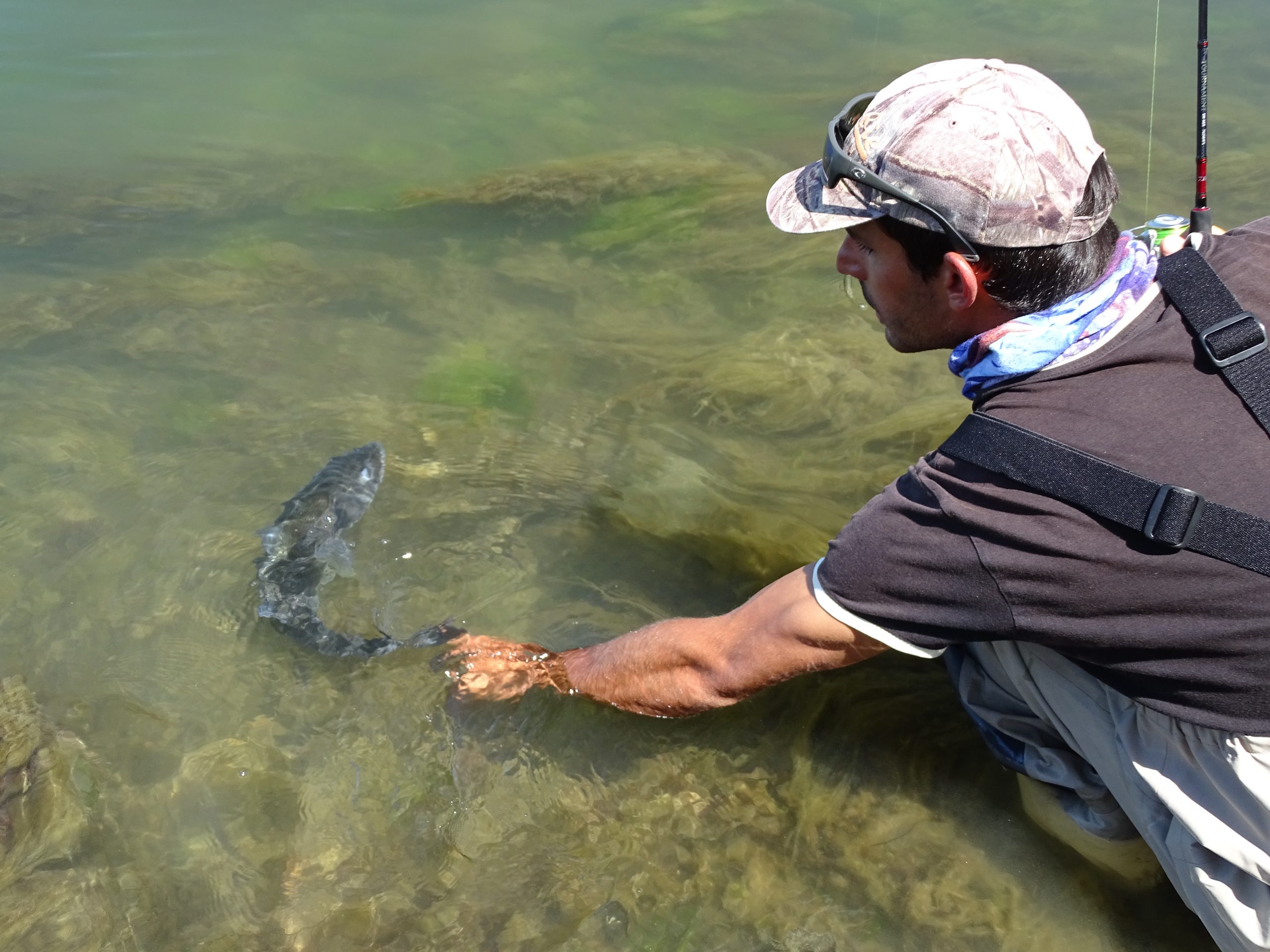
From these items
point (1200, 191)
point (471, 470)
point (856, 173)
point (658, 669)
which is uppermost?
point (856, 173)

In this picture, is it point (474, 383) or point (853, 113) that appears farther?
point (474, 383)

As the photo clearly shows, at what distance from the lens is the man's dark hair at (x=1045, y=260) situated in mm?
2121

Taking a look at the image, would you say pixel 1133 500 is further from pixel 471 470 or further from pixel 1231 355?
pixel 471 470

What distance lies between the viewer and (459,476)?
436 centimetres

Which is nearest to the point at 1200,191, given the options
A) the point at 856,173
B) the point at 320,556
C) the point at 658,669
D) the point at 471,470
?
the point at 856,173

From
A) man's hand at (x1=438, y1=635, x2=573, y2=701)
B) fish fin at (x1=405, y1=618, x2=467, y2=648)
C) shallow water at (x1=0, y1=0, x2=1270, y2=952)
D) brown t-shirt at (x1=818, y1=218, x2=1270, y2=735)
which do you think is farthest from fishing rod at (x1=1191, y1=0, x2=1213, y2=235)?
fish fin at (x1=405, y1=618, x2=467, y2=648)

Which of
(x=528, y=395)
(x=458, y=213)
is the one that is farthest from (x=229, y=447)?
(x=458, y=213)

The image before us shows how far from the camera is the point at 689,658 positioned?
110 inches

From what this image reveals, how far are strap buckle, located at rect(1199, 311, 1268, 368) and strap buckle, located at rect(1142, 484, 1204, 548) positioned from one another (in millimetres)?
263

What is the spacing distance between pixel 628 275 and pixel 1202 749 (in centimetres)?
403

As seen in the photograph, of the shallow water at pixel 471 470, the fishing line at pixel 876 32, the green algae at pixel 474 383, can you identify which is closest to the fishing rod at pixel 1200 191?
the shallow water at pixel 471 470

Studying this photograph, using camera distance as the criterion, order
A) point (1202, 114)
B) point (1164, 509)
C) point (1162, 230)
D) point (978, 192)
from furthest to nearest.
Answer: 1. point (1202, 114)
2. point (1162, 230)
3. point (978, 192)
4. point (1164, 509)

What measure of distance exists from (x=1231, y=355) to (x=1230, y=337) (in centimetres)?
4

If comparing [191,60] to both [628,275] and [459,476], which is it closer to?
[628,275]
